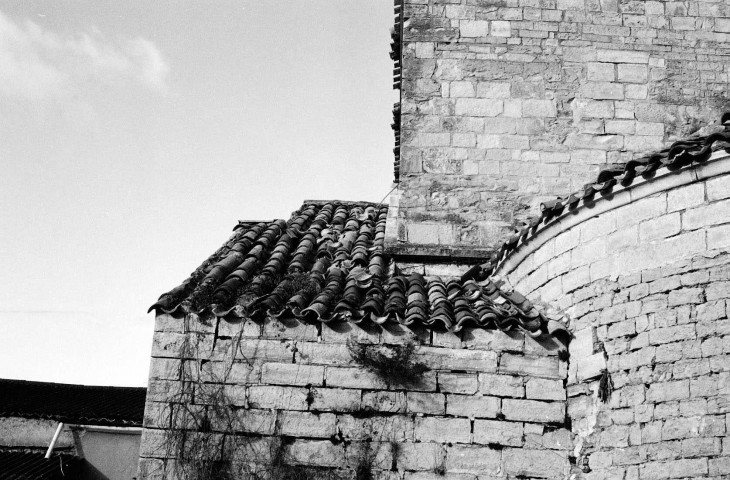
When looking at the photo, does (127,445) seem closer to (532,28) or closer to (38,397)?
(38,397)

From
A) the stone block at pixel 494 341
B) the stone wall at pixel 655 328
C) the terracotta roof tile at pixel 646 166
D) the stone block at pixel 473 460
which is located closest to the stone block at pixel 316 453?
the stone block at pixel 473 460

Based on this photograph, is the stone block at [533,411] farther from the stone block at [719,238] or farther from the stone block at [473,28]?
the stone block at [473,28]

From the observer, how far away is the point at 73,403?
1487 cm

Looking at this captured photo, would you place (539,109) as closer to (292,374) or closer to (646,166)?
(646,166)

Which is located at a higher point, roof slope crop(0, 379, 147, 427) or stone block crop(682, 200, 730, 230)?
stone block crop(682, 200, 730, 230)

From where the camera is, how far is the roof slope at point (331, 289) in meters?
6.40

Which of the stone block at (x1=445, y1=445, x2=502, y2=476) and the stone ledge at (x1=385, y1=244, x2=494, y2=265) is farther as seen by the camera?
the stone ledge at (x1=385, y1=244, x2=494, y2=265)

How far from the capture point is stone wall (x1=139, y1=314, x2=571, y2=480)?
612 cm

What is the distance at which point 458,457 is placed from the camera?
6.12 m

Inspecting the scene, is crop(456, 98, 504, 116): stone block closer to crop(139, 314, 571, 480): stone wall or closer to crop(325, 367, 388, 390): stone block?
crop(139, 314, 571, 480): stone wall

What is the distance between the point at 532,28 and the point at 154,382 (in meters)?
5.81

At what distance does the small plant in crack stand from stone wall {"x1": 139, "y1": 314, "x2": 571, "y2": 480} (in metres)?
0.04

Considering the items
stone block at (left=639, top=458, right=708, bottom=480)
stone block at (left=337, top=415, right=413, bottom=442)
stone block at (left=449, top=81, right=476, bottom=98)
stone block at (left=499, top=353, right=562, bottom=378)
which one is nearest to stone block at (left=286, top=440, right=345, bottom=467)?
stone block at (left=337, top=415, right=413, bottom=442)

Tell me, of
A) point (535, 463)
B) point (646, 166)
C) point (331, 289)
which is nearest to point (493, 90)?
point (646, 166)
